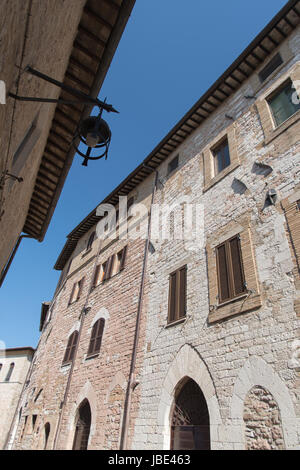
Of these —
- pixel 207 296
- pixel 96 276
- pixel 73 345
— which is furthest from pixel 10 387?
pixel 207 296

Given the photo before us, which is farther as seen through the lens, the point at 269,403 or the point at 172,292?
the point at 172,292

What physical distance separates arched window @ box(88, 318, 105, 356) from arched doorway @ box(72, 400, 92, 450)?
1551 mm

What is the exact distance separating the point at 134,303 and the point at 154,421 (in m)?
3.51

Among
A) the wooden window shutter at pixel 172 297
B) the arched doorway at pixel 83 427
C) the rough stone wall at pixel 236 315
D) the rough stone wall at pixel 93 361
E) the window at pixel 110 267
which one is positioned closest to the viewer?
the rough stone wall at pixel 236 315

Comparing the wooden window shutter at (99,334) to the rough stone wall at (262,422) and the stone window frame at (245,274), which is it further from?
the rough stone wall at (262,422)

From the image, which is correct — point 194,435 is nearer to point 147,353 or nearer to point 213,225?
point 147,353

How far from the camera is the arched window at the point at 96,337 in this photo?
1020 cm

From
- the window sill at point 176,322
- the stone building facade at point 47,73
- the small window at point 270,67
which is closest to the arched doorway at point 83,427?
the window sill at point 176,322

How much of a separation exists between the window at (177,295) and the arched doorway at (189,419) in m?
1.55

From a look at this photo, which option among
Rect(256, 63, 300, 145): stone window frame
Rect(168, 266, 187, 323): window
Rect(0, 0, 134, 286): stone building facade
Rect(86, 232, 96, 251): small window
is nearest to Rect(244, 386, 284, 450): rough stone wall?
Rect(168, 266, 187, 323): window

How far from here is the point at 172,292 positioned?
313 inches

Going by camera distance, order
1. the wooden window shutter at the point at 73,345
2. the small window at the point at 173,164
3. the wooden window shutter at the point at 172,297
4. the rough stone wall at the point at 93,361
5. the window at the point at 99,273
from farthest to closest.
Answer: the window at the point at 99,273, the wooden window shutter at the point at 73,345, the small window at the point at 173,164, the rough stone wall at the point at 93,361, the wooden window shutter at the point at 172,297
